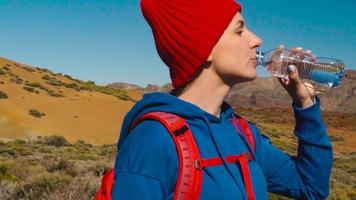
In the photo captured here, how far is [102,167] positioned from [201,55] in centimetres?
1112

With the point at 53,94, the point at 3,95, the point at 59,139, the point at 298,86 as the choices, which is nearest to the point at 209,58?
the point at 298,86

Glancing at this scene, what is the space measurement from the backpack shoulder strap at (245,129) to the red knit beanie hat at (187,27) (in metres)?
0.31

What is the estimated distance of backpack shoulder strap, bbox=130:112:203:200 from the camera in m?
1.98

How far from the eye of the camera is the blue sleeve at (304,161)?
2.66 meters

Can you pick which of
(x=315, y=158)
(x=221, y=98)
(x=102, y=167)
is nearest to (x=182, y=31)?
(x=221, y=98)

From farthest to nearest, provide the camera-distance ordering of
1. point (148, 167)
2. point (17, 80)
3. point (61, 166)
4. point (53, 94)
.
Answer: point (17, 80) < point (53, 94) < point (61, 166) < point (148, 167)

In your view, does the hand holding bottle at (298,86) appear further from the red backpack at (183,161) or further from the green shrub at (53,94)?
the green shrub at (53,94)

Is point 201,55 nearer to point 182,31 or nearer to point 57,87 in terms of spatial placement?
point 182,31

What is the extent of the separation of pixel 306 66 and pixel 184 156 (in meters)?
1.03

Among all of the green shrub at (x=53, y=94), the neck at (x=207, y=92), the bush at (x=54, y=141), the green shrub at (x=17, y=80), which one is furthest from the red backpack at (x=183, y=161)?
the green shrub at (x=17, y=80)

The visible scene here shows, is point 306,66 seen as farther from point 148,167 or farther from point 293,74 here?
point 148,167

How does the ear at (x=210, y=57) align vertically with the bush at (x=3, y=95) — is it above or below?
below

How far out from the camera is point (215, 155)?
2.17 meters

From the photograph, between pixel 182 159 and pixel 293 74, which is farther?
pixel 293 74
